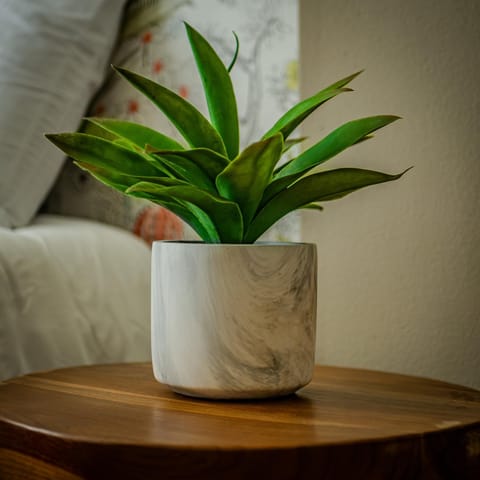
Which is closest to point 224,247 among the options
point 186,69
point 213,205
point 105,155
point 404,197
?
point 213,205

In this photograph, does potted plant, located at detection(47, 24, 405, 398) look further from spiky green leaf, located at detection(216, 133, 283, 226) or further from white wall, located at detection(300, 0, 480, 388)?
white wall, located at detection(300, 0, 480, 388)

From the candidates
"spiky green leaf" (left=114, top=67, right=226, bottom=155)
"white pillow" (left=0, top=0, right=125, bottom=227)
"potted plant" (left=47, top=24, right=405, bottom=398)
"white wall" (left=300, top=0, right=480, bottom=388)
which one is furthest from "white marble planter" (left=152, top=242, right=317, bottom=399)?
"white pillow" (left=0, top=0, right=125, bottom=227)

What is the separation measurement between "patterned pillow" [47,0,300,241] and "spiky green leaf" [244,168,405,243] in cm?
38

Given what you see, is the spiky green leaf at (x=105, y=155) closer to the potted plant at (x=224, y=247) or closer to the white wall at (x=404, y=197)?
the potted plant at (x=224, y=247)

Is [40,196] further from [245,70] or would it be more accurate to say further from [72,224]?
[245,70]

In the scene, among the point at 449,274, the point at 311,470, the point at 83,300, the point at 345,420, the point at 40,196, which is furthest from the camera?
the point at 40,196

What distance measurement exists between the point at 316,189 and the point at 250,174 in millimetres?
84

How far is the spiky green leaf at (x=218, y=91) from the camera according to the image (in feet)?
2.72

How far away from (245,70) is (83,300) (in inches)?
17.0

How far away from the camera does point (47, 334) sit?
1152mm

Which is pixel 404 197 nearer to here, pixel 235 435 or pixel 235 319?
pixel 235 319

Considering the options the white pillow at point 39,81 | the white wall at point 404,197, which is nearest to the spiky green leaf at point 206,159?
the white wall at point 404,197

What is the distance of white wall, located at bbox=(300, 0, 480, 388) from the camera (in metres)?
1.07

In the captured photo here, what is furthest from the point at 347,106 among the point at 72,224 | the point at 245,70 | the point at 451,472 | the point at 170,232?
the point at 451,472
